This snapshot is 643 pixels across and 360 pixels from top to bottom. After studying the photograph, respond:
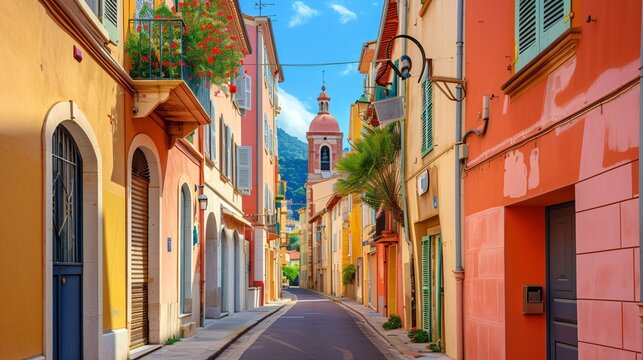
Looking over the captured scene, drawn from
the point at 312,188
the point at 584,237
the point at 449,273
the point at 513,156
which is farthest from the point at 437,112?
the point at 312,188

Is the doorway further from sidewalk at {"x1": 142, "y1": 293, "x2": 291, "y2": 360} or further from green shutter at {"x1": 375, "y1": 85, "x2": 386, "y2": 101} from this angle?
green shutter at {"x1": 375, "y1": 85, "x2": 386, "y2": 101}

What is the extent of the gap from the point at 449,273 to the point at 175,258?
6.09 m

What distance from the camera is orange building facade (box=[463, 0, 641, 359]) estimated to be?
19.7ft

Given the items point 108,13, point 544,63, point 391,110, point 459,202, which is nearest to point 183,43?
point 108,13

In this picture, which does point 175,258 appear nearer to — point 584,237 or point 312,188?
point 584,237

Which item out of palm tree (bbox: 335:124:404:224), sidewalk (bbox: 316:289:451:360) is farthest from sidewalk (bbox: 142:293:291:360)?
palm tree (bbox: 335:124:404:224)

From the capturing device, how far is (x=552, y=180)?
7750 millimetres

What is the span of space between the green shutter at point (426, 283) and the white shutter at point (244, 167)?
42.4 feet

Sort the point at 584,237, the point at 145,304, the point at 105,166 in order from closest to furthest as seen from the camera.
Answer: the point at 584,237 → the point at 105,166 → the point at 145,304

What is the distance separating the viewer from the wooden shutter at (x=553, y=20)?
724 centimetres

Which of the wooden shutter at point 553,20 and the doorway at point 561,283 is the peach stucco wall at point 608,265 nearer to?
the doorway at point 561,283

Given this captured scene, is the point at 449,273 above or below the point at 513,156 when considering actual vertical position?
below

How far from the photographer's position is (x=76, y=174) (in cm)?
1012

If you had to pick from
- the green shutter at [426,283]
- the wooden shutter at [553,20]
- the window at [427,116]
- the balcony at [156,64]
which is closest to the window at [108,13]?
the balcony at [156,64]
